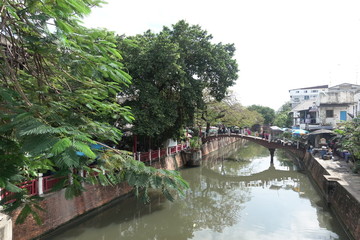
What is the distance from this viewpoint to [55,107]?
3168mm

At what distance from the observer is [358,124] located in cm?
1323

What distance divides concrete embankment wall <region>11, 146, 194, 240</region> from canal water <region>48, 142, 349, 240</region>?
355 millimetres

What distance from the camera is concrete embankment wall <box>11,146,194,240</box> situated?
733cm

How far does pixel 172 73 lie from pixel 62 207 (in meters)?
7.93

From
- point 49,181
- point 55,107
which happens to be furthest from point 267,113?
point 55,107

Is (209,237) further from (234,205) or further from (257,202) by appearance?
(257,202)

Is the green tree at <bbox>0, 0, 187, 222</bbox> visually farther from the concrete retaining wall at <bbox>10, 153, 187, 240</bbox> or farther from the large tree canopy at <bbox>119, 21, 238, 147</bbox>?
the large tree canopy at <bbox>119, 21, 238, 147</bbox>

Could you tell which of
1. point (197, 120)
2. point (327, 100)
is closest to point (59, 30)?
point (197, 120)

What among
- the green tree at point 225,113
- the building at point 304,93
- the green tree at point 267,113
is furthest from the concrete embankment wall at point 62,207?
the building at point 304,93

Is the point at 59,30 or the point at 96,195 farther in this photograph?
the point at 96,195

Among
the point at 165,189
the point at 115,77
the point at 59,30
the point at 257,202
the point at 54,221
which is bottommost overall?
the point at 257,202

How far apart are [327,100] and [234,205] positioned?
18186mm

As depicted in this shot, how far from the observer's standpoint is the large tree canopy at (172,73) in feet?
41.7

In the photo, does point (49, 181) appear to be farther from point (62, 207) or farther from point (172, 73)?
point (172, 73)
